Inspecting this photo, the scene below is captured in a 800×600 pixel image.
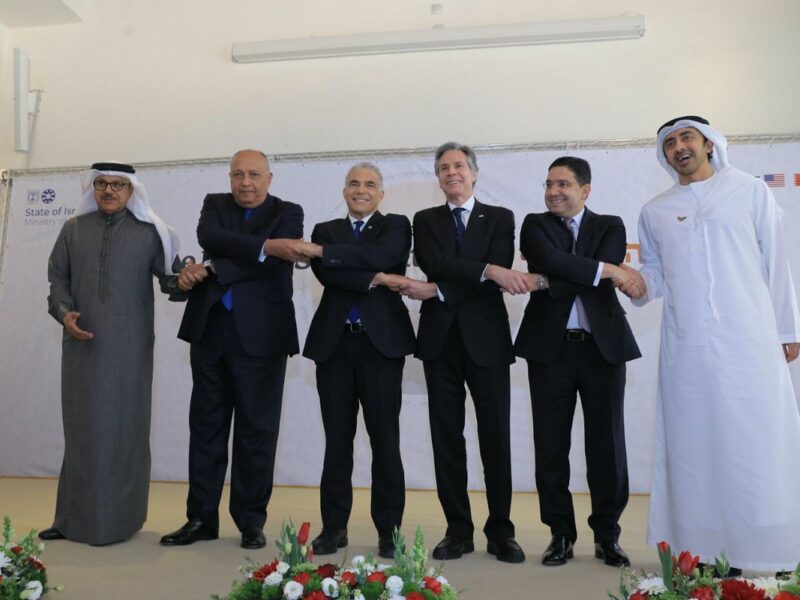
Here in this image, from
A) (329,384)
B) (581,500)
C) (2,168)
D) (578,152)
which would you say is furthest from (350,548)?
(2,168)

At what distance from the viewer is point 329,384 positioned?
3482 mm

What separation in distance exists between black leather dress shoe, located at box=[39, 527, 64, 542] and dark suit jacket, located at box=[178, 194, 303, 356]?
1.12 meters

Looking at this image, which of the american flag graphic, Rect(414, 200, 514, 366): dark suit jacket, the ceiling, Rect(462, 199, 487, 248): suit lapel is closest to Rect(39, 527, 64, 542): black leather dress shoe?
Rect(414, 200, 514, 366): dark suit jacket

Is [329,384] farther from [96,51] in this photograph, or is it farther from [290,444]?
[96,51]

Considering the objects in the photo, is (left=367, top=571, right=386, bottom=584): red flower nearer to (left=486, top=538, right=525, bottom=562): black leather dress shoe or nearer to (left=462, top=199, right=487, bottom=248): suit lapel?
(left=486, top=538, right=525, bottom=562): black leather dress shoe

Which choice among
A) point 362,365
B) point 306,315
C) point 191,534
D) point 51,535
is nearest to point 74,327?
point 51,535

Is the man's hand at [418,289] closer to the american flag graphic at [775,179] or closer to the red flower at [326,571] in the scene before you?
the red flower at [326,571]

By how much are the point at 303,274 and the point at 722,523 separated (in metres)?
3.39

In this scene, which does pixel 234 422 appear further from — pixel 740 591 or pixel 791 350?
pixel 740 591

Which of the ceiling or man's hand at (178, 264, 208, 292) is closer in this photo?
man's hand at (178, 264, 208, 292)

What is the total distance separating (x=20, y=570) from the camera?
8.32 ft

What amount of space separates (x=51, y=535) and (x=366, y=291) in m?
1.95

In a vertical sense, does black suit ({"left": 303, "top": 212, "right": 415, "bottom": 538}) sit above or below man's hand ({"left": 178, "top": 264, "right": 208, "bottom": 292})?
below

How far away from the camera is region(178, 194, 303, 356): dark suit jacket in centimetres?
361
